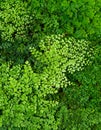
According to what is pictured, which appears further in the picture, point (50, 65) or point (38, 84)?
point (50, 65)

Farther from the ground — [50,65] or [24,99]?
[50,65]

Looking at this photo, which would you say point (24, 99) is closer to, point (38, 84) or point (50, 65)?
point (38, 84)

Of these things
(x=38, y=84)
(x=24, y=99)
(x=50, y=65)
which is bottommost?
(x=24, y=99)

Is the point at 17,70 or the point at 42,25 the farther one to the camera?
the point at 42,25

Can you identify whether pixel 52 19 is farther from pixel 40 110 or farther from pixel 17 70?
pixel 40 110

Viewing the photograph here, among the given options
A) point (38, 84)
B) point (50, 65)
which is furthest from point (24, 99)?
point (50, 65)

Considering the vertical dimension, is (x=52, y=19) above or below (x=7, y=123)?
above

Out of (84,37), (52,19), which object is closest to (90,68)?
(84,37)

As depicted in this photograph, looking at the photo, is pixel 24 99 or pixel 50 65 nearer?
pixel 24 99
